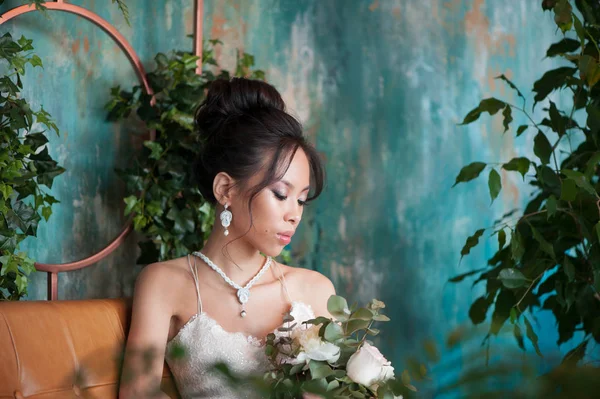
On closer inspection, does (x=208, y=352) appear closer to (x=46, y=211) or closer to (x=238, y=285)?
(x=238, y=285)

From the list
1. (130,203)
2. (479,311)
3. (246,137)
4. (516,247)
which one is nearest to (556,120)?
(516,247)

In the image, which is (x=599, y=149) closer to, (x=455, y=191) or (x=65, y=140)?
(x=455, y=191)

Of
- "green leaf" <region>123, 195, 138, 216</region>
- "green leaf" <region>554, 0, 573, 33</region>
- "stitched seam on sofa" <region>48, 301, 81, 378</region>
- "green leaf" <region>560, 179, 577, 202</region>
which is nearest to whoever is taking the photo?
"stitched seam on sofa" <region>48, 301, 81, 378</region>

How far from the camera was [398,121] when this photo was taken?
3287mm

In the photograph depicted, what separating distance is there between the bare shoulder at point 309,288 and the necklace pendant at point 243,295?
167 millimetres

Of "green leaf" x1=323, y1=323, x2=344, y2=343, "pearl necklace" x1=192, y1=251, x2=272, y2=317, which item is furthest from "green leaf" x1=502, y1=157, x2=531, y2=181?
"green leaf" x1=323, y1=323, x2=344, y2=343

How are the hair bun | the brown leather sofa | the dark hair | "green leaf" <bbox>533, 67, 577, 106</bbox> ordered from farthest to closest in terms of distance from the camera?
1. "green leaf" <bbox>533, 67, 577, 106</bbox>
2. the hair bun
3. the dark hair
4. the brown leather sofa

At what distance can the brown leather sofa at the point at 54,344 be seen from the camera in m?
1.67

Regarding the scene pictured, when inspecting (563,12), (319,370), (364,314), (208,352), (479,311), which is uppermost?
(563,12)

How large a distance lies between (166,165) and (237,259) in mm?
621

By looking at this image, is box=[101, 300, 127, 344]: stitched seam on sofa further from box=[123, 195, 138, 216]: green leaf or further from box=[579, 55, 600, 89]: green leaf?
box=[579, 55, 600, 89]: green leaf

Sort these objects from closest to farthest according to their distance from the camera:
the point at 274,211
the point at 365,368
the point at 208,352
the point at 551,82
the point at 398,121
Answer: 1. the point at 365,368
2. the point at 208,352
3. the point at 274,211
4. the point at 551,82
5. the point at 398,121

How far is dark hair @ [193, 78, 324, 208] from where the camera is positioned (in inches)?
79.2

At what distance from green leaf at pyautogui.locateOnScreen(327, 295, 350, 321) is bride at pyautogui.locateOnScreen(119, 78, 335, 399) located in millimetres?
380
